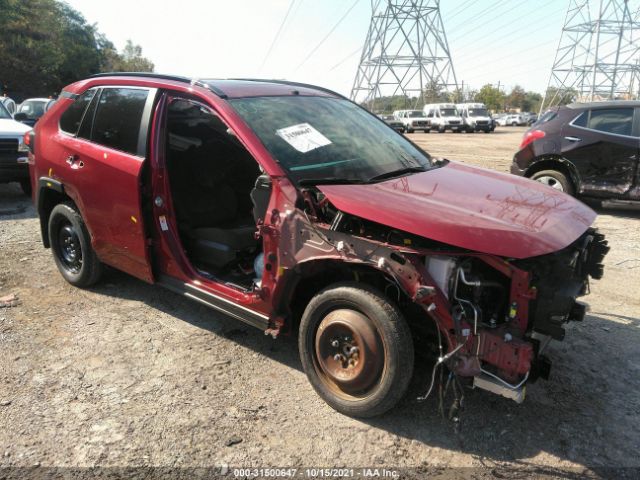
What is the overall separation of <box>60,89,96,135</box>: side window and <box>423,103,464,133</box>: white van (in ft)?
121

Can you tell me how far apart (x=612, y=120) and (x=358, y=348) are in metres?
6.66

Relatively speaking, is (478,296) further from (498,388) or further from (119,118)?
(119,118)

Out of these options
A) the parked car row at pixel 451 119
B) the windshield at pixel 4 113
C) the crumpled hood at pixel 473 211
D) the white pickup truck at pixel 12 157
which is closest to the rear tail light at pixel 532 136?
the crumpled hood at pixel 473 211

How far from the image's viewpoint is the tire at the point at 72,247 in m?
4.32

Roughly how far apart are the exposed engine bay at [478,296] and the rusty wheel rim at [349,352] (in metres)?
0.31

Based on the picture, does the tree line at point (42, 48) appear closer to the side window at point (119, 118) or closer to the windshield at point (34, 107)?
the windshield at point (34, 107)

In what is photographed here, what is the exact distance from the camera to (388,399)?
2.66 metres

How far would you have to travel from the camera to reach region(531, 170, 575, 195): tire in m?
7.58

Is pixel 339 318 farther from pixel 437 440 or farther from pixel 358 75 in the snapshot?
pixel 358 75

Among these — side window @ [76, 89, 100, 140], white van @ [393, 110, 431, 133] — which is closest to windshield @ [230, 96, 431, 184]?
side window @ [76, 89, 100, 140]

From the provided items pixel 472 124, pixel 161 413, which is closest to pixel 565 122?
pixel 161 413

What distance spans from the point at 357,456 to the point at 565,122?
6.93m

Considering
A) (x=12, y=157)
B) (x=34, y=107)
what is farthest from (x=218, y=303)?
(x=34, y=107)

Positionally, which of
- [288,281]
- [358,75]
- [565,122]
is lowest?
[288,281]
